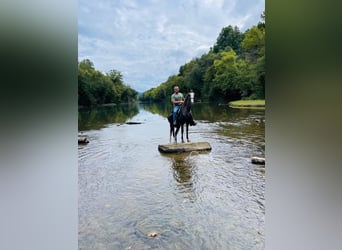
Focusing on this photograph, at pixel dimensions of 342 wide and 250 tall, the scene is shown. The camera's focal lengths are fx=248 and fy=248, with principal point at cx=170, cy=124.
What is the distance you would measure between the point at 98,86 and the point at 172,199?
17.2m

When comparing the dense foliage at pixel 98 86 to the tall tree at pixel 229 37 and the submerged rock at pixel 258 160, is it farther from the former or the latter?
the submerged rock at pixel 258 160

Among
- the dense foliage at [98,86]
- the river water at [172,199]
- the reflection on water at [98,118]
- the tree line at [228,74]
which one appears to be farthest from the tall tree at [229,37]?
the river water at [172,199]

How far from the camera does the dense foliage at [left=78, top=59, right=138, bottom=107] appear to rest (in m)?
16.2

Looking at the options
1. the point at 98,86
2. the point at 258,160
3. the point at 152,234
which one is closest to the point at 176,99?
the point at 258,160

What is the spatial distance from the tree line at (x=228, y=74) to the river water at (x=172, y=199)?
11603 mm

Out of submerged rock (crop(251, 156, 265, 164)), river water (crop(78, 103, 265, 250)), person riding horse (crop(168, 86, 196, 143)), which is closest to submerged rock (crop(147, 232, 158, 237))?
river water (crop(78, 103, 265, 250))

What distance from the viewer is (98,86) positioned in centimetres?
1822

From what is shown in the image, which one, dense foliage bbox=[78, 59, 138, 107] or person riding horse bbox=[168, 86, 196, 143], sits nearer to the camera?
person riding horse bbox=[168, 86, 196, 143]

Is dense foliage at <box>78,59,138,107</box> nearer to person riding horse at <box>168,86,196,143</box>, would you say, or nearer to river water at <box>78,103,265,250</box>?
person riding horse at <box>168,86,196,143</box>

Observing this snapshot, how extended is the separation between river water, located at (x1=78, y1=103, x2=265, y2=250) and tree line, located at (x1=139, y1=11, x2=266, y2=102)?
457 inches

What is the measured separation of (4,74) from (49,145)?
20 cm

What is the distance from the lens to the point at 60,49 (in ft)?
2.21

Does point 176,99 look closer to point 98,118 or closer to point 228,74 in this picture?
point 98,118

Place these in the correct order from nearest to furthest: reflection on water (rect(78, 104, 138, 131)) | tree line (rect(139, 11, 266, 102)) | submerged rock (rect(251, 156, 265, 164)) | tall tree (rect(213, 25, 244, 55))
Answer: submerged rock (rect(251, 156, 265, 164))
reflection on water (rect(78, 104, 138, 131))
tree line (rect(139, 11, 266, 102))
tall tree (rect(213, 25, 244, 55))
